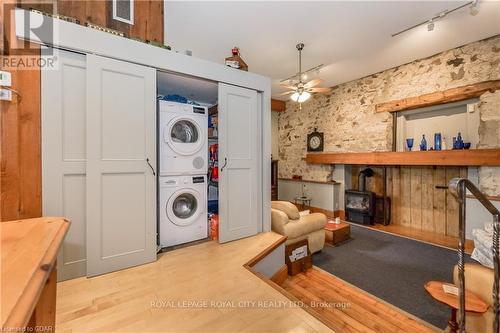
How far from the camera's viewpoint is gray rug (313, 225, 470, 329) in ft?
7.26

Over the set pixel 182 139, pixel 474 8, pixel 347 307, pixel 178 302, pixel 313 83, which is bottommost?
pixel 347 307

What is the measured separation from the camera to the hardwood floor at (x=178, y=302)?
1.42 m

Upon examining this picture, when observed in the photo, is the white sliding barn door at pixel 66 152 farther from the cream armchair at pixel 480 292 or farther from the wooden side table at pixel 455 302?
the cream armchair at pixel 480 292

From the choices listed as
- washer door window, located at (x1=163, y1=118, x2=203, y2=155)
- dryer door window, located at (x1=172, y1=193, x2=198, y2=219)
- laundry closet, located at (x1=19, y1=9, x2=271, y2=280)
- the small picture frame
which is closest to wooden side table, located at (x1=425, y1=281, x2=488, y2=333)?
laundry closet, located at (x1=19, y1=9, x2=271, y2=280)

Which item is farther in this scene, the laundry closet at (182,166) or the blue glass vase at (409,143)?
the blue glass vase at (409,143)

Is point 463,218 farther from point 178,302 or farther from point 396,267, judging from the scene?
point 396,267

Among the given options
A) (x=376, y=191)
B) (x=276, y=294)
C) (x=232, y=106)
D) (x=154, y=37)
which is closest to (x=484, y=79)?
(x=376, y=191)

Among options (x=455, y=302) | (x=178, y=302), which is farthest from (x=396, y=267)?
(x=178, y=302)

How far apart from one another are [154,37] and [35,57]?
1.14 meters

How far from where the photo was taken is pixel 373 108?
4.91 meters

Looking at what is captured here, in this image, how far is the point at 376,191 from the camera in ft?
16.5

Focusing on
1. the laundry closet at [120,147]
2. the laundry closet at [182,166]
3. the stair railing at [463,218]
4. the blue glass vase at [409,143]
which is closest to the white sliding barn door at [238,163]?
the laundry closet at [120,147]

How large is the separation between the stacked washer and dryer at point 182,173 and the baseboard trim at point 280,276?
981 millimetres

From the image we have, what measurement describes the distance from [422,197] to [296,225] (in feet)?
10.2
